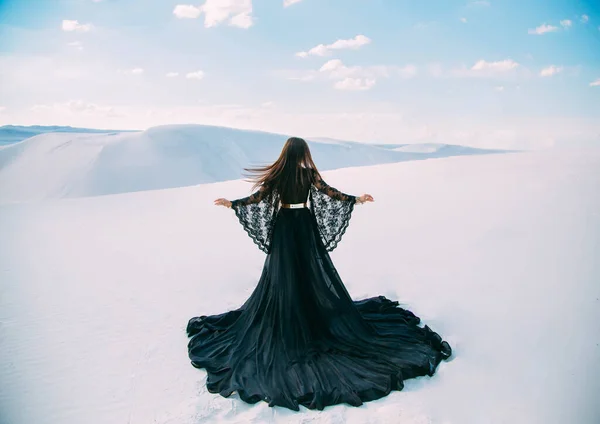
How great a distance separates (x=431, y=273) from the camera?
17.7 ft

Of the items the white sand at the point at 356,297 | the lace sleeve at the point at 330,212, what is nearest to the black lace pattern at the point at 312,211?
the lace sleeve at the point at 330,212

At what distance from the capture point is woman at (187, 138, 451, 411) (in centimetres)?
314

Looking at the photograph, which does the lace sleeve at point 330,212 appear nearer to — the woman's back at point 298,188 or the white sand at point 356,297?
the woman's back at point 298,188

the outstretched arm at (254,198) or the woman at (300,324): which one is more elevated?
the outstretched arm at (254,198)

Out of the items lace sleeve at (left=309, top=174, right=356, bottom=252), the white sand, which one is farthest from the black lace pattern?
the white sand

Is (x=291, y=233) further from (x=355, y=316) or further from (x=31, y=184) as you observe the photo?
(x=31, y=184)

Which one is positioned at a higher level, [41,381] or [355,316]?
[355,316]

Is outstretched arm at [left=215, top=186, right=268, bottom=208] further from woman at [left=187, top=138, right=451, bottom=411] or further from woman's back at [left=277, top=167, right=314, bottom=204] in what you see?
woman's back at [left=277, top=167, right=314, bottom=204]

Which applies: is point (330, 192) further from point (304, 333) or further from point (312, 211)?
point (304, 333)

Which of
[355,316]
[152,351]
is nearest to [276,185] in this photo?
[355,316]

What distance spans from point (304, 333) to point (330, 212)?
108 cm

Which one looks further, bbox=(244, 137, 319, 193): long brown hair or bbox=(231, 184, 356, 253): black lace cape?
bbox=(231, 184, 356, 253): black lace cape

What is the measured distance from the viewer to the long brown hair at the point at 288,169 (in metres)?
3.59

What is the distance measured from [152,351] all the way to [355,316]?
1.80 metres
